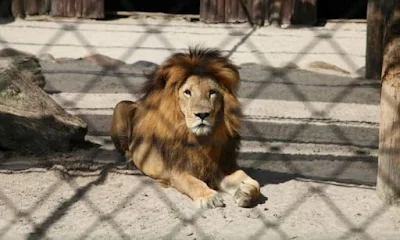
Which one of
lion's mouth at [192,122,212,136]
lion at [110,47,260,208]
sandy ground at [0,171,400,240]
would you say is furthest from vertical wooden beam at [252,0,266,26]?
lion's mouth at [192,122,212,136]

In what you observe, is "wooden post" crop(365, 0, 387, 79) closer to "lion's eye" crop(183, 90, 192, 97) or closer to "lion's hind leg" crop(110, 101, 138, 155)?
"lion's hind leg" crop(110, 101, 138, 155)

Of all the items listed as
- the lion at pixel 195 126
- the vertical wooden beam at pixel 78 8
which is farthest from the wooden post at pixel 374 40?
the vertical wooden beam at pixel 78 8

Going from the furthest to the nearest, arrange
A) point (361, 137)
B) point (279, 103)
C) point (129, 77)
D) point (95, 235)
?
1. point (129, 77)
2. point (279, 103)
3. point (361, 137)
4. point (95, 235)

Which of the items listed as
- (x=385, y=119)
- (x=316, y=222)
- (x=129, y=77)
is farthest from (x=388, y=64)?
(x=129, y=77)

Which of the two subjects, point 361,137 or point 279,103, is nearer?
point 361,137

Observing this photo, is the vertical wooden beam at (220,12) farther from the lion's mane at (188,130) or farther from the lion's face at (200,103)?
the lion's face at (200,103)

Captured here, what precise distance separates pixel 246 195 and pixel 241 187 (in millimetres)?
47

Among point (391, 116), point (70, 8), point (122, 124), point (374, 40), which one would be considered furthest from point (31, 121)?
point (70, 8)

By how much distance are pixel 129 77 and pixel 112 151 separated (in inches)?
52.9

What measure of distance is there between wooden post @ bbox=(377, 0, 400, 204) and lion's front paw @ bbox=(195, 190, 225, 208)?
20.2 inches

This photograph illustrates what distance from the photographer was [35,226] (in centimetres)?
294

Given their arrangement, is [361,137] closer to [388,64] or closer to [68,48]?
[388,64]

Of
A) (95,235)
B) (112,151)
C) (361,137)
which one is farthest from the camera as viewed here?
(361,137)

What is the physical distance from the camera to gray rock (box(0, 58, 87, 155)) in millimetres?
3678
